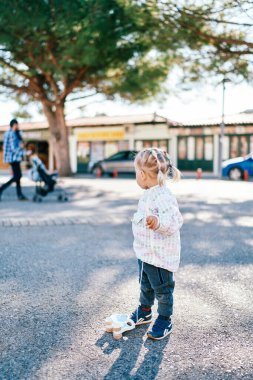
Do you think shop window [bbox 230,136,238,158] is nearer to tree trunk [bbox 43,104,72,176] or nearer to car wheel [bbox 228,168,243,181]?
car wheel [bbox 228,168,243,181]

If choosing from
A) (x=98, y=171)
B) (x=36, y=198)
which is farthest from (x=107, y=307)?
(x=98, y=171)

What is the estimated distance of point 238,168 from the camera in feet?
71.2

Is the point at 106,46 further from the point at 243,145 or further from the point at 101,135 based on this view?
the point at 101,135

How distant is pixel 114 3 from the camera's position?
46.3 feet

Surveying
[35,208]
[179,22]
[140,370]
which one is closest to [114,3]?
[179,22]

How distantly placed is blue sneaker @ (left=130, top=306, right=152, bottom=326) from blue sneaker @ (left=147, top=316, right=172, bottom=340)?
16cm

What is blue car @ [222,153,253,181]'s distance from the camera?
21594mm

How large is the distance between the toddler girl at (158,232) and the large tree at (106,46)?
9.09 meters

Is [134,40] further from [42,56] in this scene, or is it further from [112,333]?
[112,333]

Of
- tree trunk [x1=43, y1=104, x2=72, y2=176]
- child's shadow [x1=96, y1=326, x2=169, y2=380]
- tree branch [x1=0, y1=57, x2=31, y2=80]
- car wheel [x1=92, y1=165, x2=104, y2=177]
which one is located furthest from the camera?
car wheel [x1=92, y1=165, x2=104, y2=177]

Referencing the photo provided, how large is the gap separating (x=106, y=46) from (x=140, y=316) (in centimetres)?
1512

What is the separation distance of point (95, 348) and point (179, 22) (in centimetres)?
1155

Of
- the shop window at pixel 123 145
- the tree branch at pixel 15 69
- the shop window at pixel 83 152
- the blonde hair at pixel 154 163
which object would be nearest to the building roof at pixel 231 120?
the shop window at pixel 123 145

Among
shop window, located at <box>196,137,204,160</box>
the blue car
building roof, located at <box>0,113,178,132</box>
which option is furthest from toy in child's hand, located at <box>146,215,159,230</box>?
building roof, located at <box>0,113,178,132</box>
